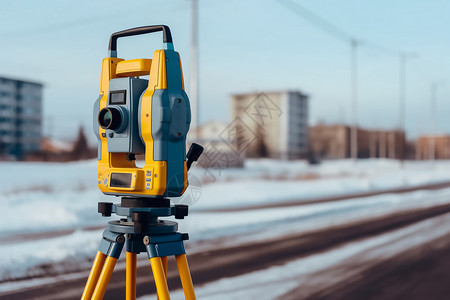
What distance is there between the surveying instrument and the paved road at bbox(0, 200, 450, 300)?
107 inches

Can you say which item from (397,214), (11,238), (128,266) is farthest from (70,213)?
(128,266)

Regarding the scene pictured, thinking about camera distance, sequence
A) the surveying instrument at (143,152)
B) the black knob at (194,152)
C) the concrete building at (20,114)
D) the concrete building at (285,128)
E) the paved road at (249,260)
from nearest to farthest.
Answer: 1. the surveying instrument at (143,152)
2. the black knob at (194,152)
3. the paved road at (249,260)
4. the concrete building at (20,114)
5. the concrete building at (285,128)

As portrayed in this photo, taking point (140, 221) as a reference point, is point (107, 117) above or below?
above

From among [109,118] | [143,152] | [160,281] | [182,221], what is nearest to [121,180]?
[143,152]

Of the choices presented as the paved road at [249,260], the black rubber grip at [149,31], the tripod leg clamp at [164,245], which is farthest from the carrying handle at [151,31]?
the paved road at [249,260]

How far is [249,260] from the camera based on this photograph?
274 inches

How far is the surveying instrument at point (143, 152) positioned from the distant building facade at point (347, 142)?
8820 centimetres

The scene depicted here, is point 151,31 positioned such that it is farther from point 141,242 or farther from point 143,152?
point 141,242

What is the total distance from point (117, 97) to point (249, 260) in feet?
16.4

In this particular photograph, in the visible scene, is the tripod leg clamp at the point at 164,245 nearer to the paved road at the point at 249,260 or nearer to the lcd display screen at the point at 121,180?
the lcd display screen at the point at 121,180

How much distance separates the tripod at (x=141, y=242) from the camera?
2.38 meters

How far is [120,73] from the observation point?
2.56 m

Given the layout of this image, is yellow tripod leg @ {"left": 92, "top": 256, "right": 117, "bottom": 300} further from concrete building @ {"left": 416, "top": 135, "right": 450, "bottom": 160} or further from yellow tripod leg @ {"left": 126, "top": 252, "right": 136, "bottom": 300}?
concrete building @ {"left": 416, "top": 135, "right": 450, "bottom": 160}

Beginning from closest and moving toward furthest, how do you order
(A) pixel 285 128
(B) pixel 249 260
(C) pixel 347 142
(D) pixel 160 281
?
Answer: (D) pixel 160 281, (B) pixel 249 260, (A) pixel 285 128, (C) pixel 347 142
